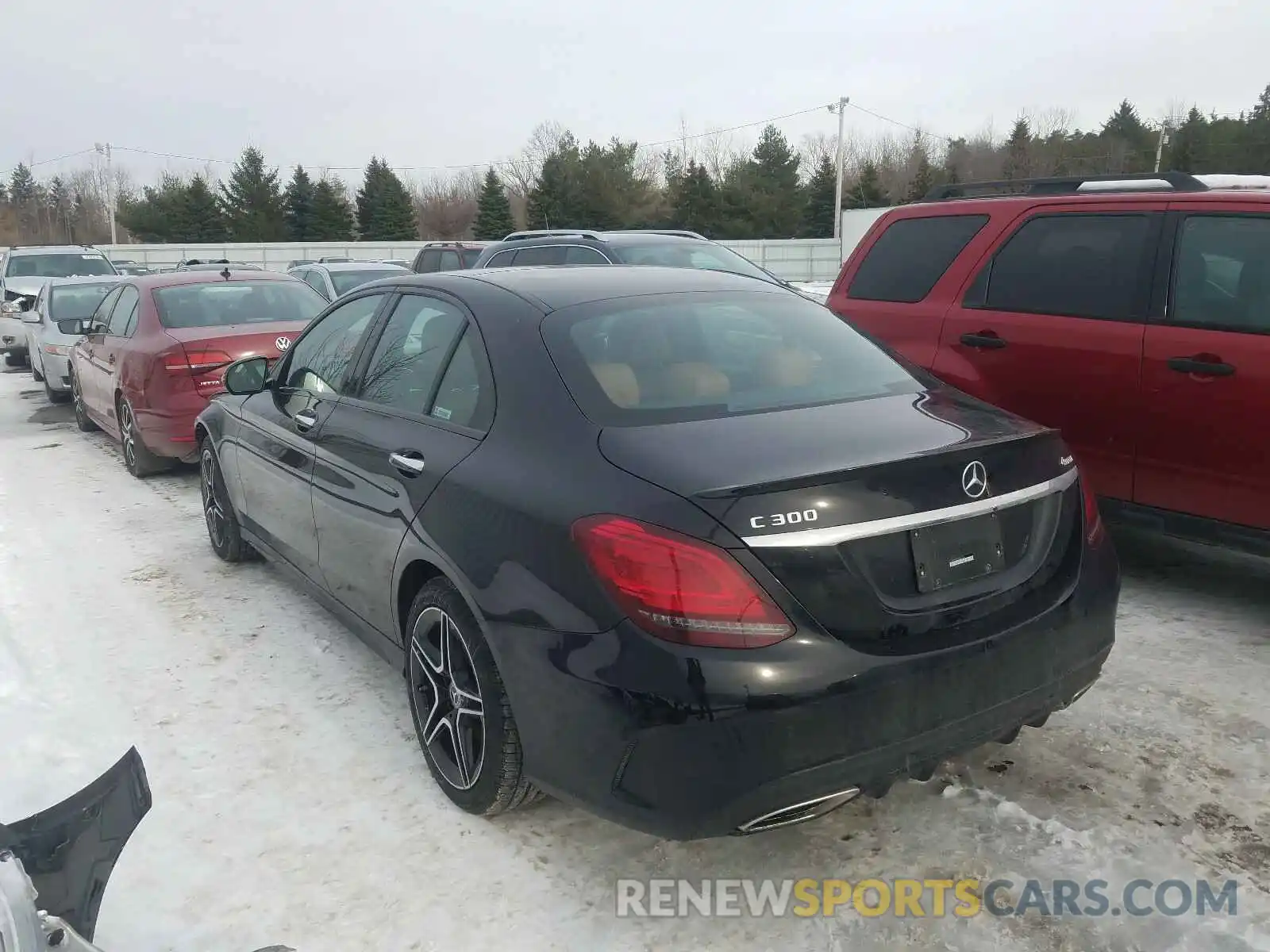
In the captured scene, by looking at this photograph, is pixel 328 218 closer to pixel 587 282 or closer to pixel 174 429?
pixel 174 429

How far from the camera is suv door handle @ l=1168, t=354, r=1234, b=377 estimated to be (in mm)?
4180

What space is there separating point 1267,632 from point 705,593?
10.8 feet

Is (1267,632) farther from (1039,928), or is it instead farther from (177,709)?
(177,709)

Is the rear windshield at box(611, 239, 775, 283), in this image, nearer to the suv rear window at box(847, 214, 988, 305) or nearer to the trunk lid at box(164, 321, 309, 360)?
the trunk lid at box(164, 321, 309, 360)

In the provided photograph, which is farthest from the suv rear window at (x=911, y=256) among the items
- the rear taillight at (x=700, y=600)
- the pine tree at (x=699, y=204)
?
the pine tree at (x=699, y=204)

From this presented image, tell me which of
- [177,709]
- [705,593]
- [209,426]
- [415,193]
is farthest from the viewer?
[415,193]

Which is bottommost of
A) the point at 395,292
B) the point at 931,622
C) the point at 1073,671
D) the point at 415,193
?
the point at 1073,671

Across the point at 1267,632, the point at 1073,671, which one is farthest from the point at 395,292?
the point at 1267,632

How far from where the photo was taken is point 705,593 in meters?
2.33

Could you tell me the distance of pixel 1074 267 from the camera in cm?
490

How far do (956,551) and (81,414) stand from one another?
10309 millimetres

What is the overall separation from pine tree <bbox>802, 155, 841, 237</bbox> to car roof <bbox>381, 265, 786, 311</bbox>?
170 feet

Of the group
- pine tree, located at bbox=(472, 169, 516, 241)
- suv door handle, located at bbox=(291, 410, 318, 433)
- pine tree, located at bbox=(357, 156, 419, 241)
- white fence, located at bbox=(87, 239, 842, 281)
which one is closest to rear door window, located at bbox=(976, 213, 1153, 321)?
suv door handle, located at bbox=(291, 410, 318, 433)

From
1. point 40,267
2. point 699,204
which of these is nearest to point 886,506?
point 40,267
